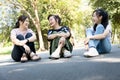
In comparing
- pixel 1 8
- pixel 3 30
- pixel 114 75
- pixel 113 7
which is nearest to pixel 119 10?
pixel 113 7

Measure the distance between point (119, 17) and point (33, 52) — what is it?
24.8m

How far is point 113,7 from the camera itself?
2984 centimetres

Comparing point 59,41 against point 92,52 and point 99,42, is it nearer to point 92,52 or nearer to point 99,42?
point 92,52

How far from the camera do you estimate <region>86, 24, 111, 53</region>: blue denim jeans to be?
761 centimetres

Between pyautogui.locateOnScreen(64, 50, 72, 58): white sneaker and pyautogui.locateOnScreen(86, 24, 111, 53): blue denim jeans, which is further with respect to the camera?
pyautogui.locateOnScreen(64, 50, 72, 58): white sneaker

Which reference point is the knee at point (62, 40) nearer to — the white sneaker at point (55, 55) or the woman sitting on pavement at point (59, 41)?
the woman sitting on pavement at point (59, 41)

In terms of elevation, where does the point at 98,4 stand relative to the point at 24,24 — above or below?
above

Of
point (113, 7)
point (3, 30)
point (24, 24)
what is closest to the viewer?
point (24, 24)

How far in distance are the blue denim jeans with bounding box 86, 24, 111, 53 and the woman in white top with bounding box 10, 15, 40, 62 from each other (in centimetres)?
131

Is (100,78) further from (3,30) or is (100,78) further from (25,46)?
(3,30)

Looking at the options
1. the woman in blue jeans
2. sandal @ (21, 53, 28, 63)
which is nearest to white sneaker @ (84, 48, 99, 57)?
the woman in blue jeans

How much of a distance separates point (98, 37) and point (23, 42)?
5.54ft

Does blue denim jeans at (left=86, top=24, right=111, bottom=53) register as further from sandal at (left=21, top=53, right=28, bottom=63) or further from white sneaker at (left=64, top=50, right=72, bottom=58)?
sandal at (left=21, top=53, right=28, bottom=63)

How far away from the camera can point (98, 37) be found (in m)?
7.59
